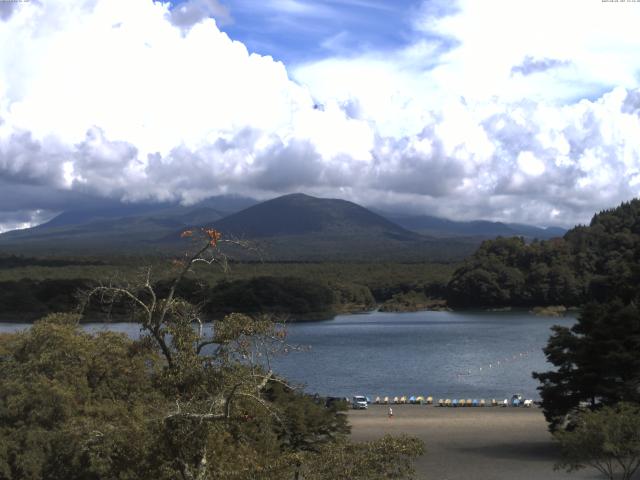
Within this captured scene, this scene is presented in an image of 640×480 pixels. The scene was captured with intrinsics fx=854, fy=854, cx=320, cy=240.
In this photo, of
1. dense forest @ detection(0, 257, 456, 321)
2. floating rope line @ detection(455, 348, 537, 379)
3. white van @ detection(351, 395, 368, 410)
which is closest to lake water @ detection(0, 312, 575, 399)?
floating rope line @ detection(455, 348, 537, 379)

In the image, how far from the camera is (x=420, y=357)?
62719 millimetres

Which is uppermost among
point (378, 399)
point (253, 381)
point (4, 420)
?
point (253, 381)

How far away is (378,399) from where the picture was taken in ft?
145

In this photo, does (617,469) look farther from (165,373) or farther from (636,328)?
(165,373)

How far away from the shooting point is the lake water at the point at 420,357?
48553mm

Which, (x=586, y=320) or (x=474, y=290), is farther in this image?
(x=474, y=290)

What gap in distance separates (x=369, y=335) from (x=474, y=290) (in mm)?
36968

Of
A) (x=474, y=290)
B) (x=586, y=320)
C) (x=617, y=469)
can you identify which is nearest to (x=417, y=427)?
(x=586, y=320)

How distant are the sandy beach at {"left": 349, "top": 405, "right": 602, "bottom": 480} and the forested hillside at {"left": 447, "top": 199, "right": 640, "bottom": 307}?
67.8 m

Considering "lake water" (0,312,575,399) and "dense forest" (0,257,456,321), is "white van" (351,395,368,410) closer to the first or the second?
"lake water" (0,312,575,399)

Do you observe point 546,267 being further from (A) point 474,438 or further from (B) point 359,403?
(A) point 474,438

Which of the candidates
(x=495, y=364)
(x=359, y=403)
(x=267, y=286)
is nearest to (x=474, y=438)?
(x=359, y=403)

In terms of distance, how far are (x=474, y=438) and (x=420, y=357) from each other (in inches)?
1245

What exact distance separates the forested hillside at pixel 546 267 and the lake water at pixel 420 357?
47.4 ft
